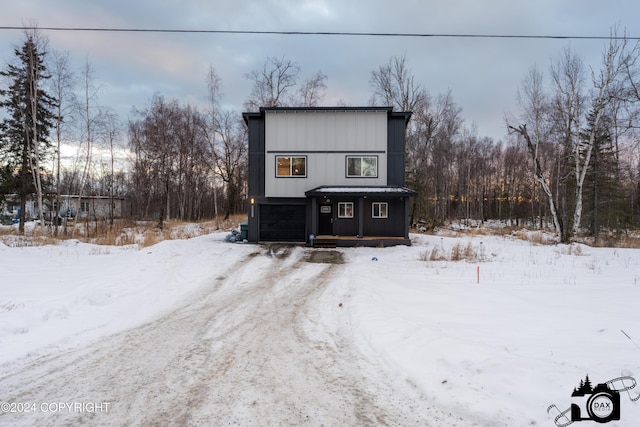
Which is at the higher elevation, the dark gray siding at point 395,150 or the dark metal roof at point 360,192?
the dark gray siding at point 395,150

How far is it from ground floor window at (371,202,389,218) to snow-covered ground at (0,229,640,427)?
27.2ft

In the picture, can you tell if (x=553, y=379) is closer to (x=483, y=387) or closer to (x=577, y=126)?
(x=483, y=387)

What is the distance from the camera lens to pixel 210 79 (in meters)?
29.0

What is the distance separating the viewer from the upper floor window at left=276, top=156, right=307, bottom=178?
59.6 feet

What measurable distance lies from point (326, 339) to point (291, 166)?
14.2 metres

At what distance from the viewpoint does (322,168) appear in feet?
59.4

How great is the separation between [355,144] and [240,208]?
113ft

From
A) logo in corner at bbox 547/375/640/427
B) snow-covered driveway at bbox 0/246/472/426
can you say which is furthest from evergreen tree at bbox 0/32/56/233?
logo in corner at bbox 547/375/640/427

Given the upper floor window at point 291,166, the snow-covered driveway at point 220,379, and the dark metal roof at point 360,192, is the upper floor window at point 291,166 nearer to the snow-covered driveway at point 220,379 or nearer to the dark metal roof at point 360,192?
the dark metal roof at point 360,192

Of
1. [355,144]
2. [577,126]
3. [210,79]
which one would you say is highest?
[210,79]

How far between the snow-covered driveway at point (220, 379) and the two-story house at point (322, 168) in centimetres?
1227

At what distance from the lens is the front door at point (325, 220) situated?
18.5 metres

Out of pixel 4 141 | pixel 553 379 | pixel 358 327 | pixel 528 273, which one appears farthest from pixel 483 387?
pixel 4 141

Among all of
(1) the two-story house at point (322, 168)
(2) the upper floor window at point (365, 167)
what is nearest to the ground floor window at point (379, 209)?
(1) the two-story house at point (322, 168)
